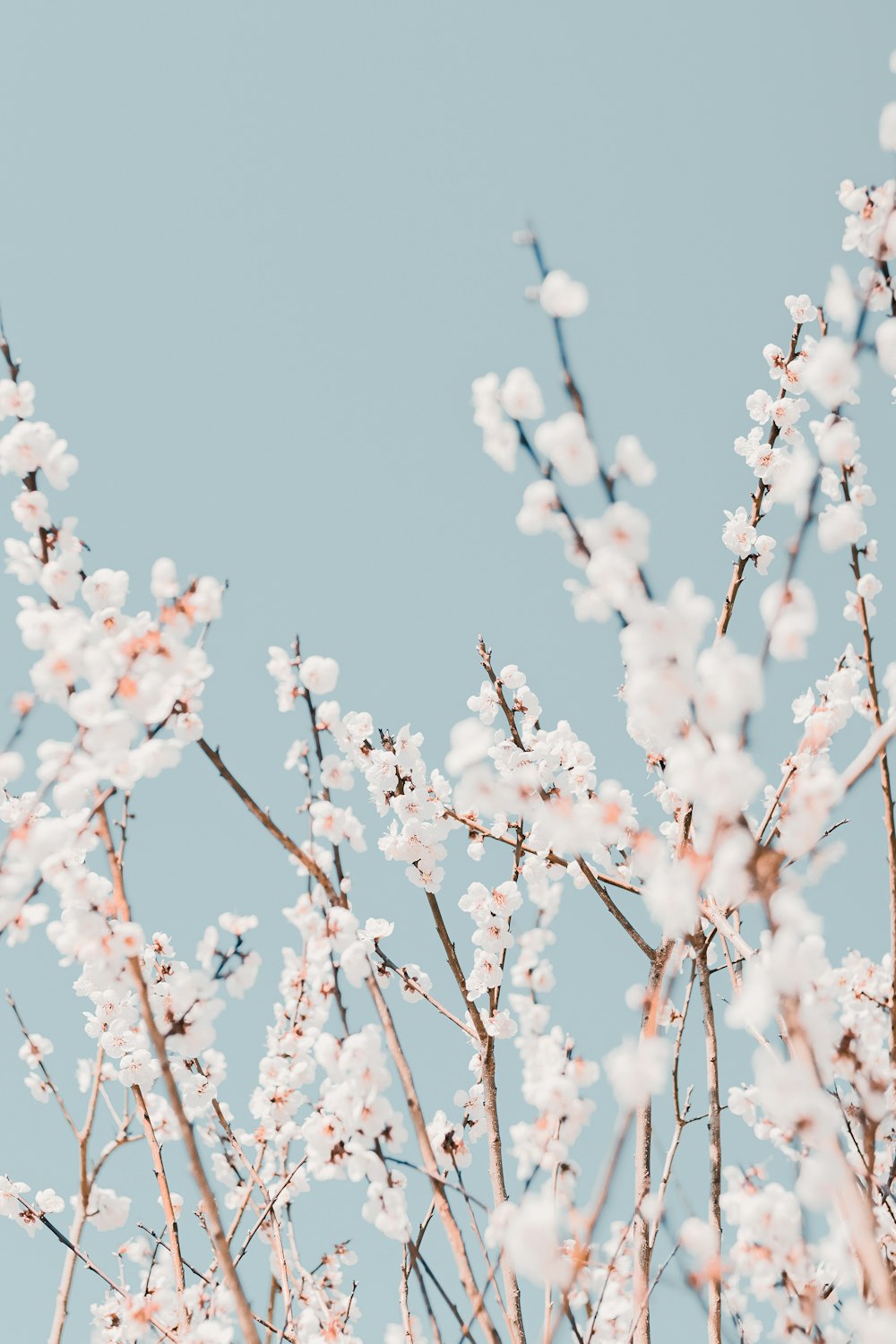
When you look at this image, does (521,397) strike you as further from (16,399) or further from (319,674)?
(16,399)

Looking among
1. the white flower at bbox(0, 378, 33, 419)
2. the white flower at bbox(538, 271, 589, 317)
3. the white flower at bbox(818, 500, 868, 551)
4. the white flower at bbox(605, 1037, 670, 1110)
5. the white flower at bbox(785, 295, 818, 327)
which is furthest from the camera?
the white flower at bbox(785, 295, 818, 327)

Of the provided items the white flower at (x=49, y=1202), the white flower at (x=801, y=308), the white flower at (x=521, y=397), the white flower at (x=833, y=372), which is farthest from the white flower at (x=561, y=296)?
the white flower at (x=49, y=1202)

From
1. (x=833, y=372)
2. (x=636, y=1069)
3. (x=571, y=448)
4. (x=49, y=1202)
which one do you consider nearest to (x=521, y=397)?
(x=571, y=448)

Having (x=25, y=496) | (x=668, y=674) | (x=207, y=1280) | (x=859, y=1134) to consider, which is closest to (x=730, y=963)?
(x=859, y=1134)

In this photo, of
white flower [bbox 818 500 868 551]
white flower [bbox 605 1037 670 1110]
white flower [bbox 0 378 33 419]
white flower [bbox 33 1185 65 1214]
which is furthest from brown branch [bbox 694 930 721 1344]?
white flower [bbox 33 1185 65 1214]

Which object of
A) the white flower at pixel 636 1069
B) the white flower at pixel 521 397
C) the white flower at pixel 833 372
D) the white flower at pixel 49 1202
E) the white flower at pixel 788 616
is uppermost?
the white flower at pixel 833 372

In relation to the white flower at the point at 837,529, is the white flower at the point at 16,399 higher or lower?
lower

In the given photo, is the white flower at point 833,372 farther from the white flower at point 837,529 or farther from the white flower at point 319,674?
the white flower at point 319,674

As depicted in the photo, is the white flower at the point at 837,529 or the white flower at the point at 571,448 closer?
the white flower at the point at 571,448

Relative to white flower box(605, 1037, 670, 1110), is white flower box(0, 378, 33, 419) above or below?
above

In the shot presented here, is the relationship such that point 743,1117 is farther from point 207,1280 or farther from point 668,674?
point 668,674

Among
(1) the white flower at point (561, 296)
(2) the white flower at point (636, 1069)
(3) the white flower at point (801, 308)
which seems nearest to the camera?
(2) the white flower at point (636, 1069)

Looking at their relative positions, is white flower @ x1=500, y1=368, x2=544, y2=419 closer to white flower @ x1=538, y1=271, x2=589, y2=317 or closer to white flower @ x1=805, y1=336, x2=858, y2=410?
white flower @ x1=538, y1=271, x2=589, y2=317

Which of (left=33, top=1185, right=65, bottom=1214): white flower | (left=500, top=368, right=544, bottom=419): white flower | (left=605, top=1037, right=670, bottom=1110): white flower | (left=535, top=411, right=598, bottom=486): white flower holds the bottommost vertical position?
(left=33, top=1185, right=65, bottom=1214): white flower
